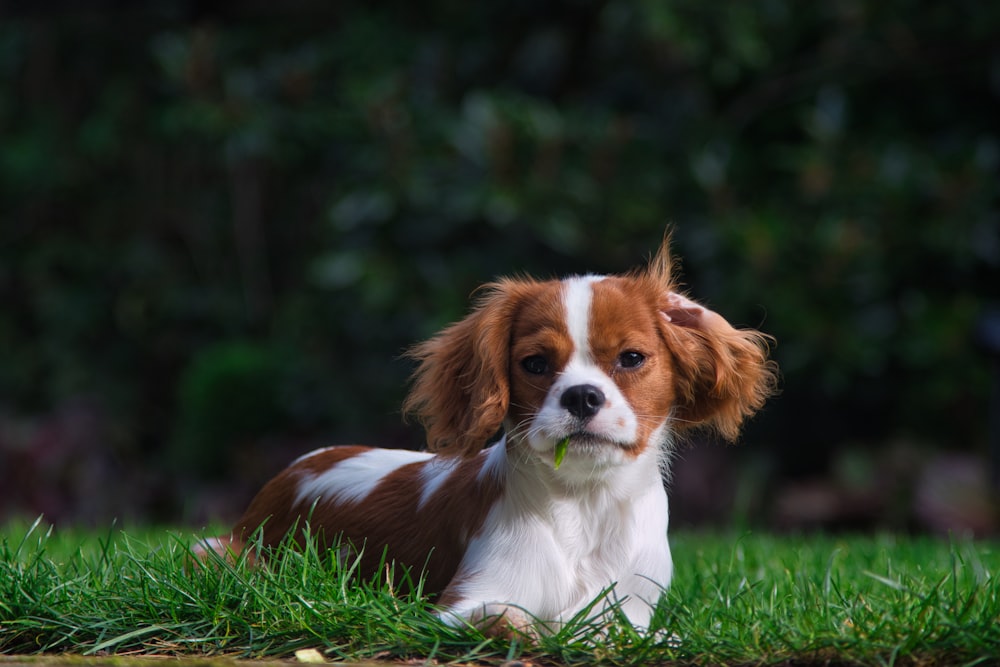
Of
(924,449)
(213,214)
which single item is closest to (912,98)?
(924,449)

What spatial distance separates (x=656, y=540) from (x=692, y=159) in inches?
189

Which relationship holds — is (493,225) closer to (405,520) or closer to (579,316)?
(405,520)

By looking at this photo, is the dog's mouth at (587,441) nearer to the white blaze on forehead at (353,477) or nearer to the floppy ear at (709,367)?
the floppy ear at (709,367)

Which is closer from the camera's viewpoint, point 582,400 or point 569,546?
point 582,400

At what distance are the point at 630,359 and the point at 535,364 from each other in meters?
0.25

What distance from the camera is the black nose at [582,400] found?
9.84 ft

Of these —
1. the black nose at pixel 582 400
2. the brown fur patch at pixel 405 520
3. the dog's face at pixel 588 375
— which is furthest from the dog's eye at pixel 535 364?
the brown fur patch at pixel 405 520

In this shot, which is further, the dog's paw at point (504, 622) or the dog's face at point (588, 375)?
the dog's face at point (588, 375)

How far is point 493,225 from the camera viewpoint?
7980 millimetres

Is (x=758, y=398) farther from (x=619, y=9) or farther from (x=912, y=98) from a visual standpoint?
(x=912, y=98)

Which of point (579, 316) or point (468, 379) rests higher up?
point (579, 316)

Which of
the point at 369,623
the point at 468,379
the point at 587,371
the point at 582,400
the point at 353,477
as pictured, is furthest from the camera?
the point at 353,477

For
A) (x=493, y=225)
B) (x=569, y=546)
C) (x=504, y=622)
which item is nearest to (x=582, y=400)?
(x=569, y=546)

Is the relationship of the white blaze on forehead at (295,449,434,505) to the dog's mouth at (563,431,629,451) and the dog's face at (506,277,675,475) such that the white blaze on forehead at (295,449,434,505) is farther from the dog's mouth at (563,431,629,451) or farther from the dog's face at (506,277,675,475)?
the dog's mouth at (563,431,629,451)
